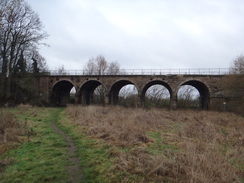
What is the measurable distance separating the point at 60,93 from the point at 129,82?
12925 mm

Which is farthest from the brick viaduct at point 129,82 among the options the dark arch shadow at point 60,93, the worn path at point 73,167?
the worn path at point 73,167

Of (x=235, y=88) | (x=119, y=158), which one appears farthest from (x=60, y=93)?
(x=119, y=158)

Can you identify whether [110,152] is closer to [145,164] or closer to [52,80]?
[145,164]

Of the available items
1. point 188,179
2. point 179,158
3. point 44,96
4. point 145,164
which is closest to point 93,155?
point 145,164

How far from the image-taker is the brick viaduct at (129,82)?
32.2 m

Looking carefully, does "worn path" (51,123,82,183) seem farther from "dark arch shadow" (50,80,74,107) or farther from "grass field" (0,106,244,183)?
"dark arch shadow" (50,80,74,107)

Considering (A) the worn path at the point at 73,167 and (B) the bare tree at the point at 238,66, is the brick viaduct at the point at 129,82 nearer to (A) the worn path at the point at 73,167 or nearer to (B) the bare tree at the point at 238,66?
(B) the bare tree at the point at 238,66

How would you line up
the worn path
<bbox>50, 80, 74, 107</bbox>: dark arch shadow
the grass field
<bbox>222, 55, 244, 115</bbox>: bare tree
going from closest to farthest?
the grass field, the worn path, <bbox>222, 55, 244, 115</bbox>: bare tree, <bbox>50, 80, 74, 107</bbox>: dark arch shadow

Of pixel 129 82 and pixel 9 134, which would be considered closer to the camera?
pixel 9 134

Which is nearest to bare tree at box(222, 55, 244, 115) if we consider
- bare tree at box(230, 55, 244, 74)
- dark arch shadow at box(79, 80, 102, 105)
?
bare tree at box(230, 55, 244, 74)

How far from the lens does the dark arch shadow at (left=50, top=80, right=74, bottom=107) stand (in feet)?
126

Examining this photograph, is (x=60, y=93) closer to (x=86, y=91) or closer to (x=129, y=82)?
(x=86, y=91)

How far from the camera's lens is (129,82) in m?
37.0

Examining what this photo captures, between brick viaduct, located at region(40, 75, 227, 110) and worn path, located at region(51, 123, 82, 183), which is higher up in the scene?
brick viaduct, located at region(40, 75, 227, 110)
